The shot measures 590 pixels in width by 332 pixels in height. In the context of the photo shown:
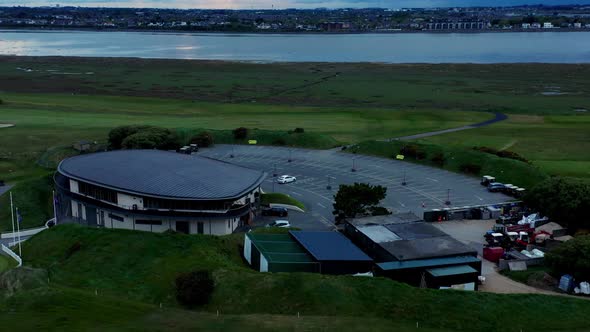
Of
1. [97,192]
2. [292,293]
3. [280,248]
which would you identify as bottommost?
[280,248]

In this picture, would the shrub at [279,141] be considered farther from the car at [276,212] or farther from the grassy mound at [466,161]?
the car at [276,212]

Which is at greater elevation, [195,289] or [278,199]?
[195,289]

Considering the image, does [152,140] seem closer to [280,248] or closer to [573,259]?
[280,248]

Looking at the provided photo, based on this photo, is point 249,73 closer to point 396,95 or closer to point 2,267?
point 396,95

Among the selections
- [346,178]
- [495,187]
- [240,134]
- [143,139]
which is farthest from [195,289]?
[240,134]

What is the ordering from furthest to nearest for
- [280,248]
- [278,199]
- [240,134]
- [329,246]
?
1. [240,134]
2. [278,199]
3. [329,246]
4. [280,248]

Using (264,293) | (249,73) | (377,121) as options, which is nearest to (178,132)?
(377,121)
